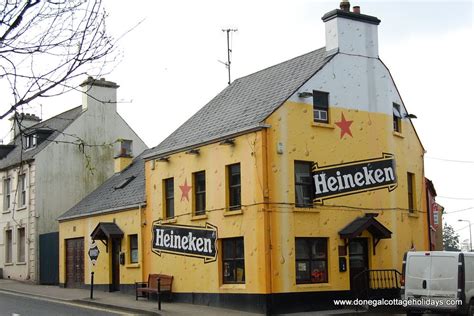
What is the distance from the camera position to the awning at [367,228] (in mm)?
22797

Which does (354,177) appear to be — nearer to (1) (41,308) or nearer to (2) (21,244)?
(1) (41,308)

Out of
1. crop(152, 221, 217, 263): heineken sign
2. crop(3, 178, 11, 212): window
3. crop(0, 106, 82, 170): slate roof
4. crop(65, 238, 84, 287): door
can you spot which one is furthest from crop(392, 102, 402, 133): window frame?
crop(3, 178, 11, 212): window

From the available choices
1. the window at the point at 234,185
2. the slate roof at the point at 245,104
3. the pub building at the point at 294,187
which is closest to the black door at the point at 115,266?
the pub building at the point at 294,187

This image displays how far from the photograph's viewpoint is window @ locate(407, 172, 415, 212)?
26.3 meters

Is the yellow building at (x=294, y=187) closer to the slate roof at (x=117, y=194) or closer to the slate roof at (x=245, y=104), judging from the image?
the slate roof at (x=245, y=104)

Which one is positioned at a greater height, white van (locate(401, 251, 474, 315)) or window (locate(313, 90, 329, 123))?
window (locate(313, 90, 329, 123))

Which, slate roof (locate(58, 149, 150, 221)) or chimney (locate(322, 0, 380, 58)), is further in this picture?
slate roof (locate(58, 149, 150, 221))

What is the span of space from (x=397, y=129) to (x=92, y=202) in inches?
589

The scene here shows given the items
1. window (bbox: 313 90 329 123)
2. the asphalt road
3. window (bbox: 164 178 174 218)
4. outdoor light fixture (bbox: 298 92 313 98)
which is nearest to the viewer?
the asphalt road

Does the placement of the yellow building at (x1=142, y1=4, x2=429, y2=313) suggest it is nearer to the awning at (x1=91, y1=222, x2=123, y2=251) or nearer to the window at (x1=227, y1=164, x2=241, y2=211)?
the window at (x1=227, y1=164, x2=241, y2=211)

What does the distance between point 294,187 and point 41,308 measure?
365 inches

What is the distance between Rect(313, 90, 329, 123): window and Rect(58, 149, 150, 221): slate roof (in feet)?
26.9

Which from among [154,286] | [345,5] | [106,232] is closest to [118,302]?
[154,286]

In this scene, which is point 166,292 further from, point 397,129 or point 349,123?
point 397,129
